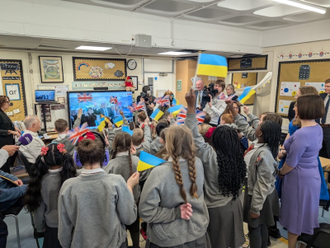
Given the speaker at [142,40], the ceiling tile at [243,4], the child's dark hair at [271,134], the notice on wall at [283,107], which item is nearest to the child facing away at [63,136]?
the speaker at [142,40]

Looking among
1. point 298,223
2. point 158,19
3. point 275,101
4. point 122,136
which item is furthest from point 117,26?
point 275,101

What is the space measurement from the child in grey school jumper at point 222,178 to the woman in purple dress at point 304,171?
1.70 feet

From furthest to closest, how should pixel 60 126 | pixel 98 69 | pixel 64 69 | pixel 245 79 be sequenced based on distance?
pixel 245 79 < pixel 98 69 < pixel 64 69 < pixel 60 126

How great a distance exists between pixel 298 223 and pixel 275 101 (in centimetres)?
395

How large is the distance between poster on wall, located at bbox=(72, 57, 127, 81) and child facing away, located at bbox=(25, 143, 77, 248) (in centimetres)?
362

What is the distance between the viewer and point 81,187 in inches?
48.0

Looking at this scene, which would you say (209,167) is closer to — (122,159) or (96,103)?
(122,159)

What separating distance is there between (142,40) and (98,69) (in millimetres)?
1742

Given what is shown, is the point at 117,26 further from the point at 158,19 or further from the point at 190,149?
the point at 190,149

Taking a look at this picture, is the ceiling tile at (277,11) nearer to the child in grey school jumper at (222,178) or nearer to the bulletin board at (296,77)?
the bulletin board at (296,77)

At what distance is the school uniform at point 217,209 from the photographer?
4.83 feet

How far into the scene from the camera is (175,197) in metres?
1.24

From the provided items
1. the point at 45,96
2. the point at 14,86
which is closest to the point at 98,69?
the point at 45,96

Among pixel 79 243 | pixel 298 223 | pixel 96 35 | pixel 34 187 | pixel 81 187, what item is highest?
pixel 96 35
